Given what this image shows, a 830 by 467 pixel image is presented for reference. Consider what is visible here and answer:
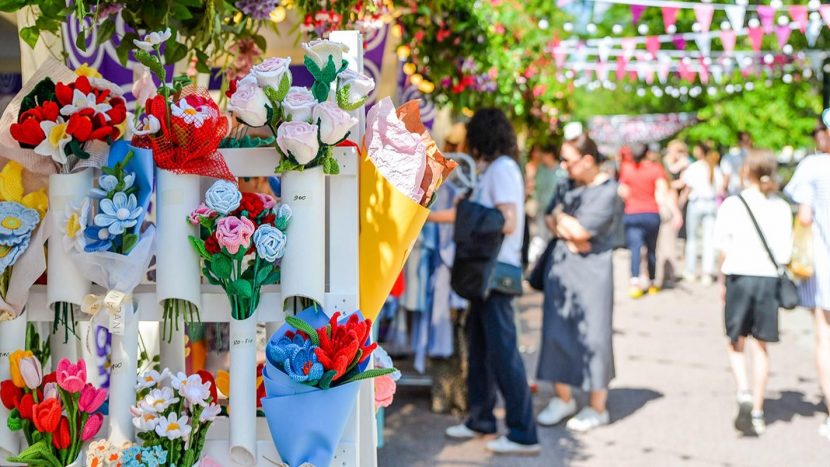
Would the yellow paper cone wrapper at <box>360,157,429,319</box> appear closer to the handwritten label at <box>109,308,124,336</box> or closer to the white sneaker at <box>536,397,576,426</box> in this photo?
the handwritten label at <box>109,308,124,336</box>

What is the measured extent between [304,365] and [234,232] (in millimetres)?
345

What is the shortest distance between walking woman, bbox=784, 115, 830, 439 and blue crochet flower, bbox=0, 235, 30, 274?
4.55 m

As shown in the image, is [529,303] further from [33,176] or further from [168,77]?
[33,176]

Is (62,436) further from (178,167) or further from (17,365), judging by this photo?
(178,167)

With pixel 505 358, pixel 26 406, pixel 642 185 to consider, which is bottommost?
pixel 505 358

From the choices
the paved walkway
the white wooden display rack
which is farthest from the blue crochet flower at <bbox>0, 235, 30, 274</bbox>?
the paved walkway

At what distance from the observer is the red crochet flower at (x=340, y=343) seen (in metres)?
2.11

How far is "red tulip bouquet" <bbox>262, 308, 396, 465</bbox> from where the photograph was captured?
6.94 feet

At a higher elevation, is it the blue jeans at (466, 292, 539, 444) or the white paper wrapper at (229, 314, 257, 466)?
the white paper wrapper at (229, 314, 257, 466)

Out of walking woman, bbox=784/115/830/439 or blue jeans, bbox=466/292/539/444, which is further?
walking woman, bbox=784/115/830/439

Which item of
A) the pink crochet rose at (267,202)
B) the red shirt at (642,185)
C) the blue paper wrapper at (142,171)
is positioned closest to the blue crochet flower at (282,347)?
the pink crochet rose at (267,202)

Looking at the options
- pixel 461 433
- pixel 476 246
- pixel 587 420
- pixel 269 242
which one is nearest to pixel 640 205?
pixel 587 420

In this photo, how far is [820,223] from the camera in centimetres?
546

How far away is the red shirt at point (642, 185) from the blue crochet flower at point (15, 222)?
9.56 m
